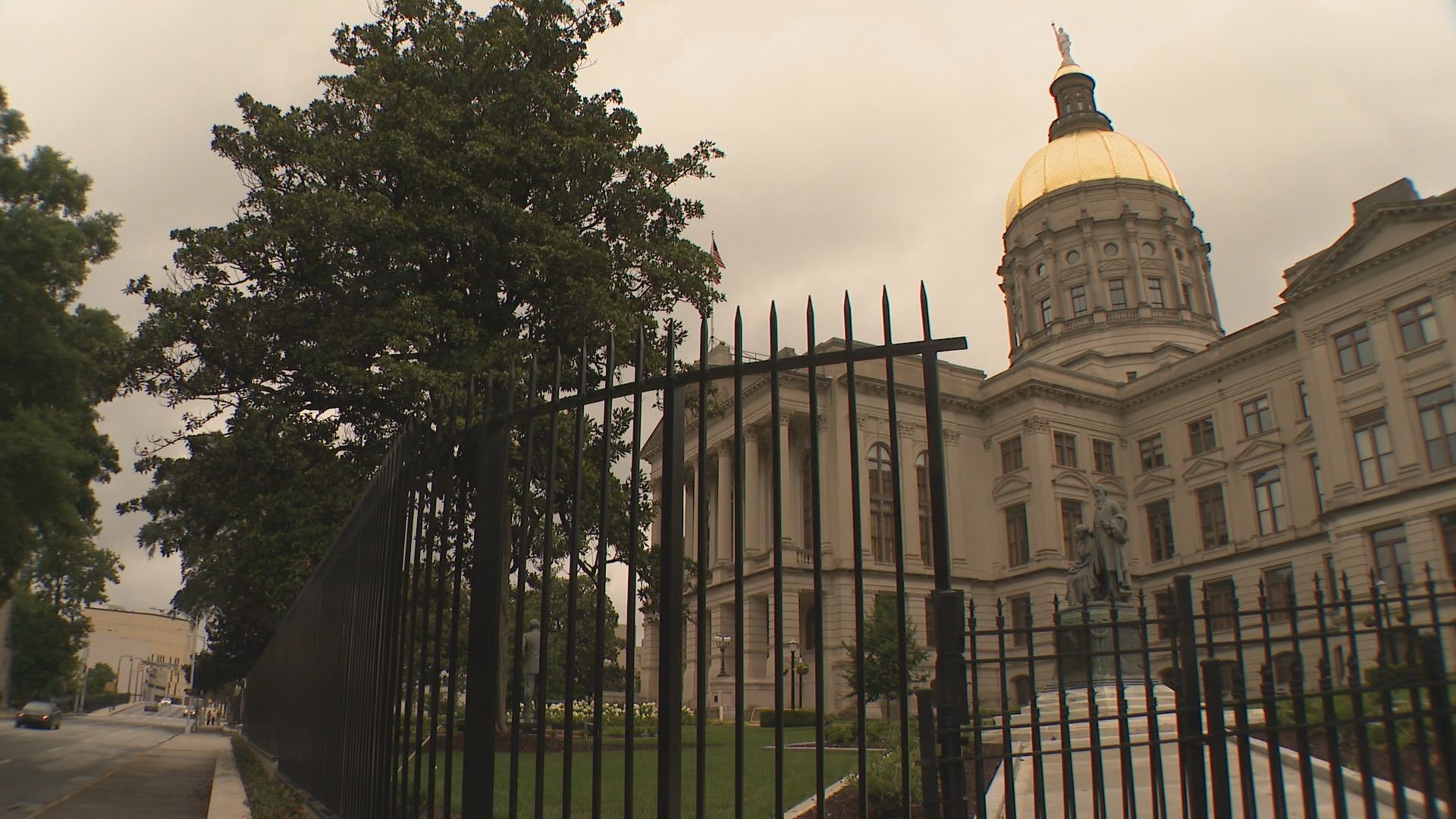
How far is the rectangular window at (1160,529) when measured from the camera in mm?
51656

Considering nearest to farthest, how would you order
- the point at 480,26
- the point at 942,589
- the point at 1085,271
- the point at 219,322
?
the point at 942,589
the point at 219,322
the point at 480,26
the point at 1085,271

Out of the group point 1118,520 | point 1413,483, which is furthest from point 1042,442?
point 1118,520

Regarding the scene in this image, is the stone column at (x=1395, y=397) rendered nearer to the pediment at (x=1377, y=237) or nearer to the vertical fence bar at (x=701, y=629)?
the pediment at (x=1377, y=237)

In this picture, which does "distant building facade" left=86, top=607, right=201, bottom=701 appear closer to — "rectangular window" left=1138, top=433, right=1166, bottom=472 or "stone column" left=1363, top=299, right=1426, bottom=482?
"rectangular window" left=1138, top=433, right=1166, bottom=472

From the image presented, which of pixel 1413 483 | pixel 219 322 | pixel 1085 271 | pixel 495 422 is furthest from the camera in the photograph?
pixel 1085 271

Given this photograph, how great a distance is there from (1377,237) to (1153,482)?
18.3m

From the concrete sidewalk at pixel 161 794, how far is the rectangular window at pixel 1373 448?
38.8 meters

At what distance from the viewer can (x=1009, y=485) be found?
168ft

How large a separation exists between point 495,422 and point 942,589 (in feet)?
8.29

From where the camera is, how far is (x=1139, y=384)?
53.8 meters

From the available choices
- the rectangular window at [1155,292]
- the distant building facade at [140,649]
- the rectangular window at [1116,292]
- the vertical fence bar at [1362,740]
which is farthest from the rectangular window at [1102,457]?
the distant building facade at [140,649]

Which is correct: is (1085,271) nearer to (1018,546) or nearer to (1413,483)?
(1018,546)

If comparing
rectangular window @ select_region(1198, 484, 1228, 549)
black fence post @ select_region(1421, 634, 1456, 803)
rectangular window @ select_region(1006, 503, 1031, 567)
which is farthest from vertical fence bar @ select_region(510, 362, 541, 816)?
rectangular window @ select_region(1198, 484, 1228, 549)

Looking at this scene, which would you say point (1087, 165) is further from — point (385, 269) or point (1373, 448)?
point (385, 269)
